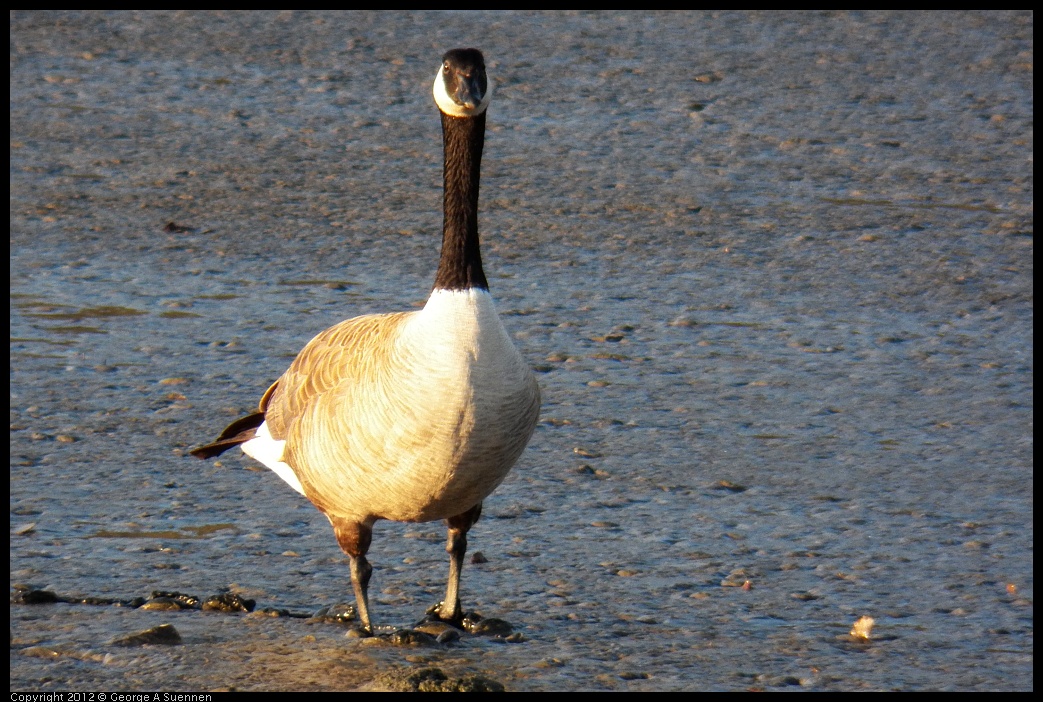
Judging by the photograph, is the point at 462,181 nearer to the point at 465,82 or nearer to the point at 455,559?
the point at 465,82

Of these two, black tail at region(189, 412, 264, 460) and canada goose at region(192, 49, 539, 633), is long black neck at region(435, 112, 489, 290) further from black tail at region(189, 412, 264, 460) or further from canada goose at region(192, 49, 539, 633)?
black tail at region(189, 412, 264, 460)

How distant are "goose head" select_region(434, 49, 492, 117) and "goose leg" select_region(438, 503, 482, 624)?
1.24 m

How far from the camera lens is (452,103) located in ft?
14.3

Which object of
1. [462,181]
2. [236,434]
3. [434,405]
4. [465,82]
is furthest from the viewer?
[236,434]

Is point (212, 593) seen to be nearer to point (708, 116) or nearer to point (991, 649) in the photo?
point (991, 649)

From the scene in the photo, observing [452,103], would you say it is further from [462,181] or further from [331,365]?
[331,365]

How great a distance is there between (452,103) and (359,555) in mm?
1420

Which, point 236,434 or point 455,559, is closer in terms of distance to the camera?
point 455,559

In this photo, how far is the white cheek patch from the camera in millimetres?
4320

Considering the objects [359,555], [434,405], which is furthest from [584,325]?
[434,405]

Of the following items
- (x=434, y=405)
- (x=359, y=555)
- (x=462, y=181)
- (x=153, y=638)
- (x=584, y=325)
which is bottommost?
(x=153, y=638)

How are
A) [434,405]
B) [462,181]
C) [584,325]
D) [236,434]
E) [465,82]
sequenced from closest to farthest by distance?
[434,405], [465,82], [462,181], [236,434], [584,325]

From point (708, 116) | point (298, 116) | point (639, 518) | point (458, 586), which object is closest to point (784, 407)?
point (639, 518)

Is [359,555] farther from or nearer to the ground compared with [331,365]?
nearer to the ground
